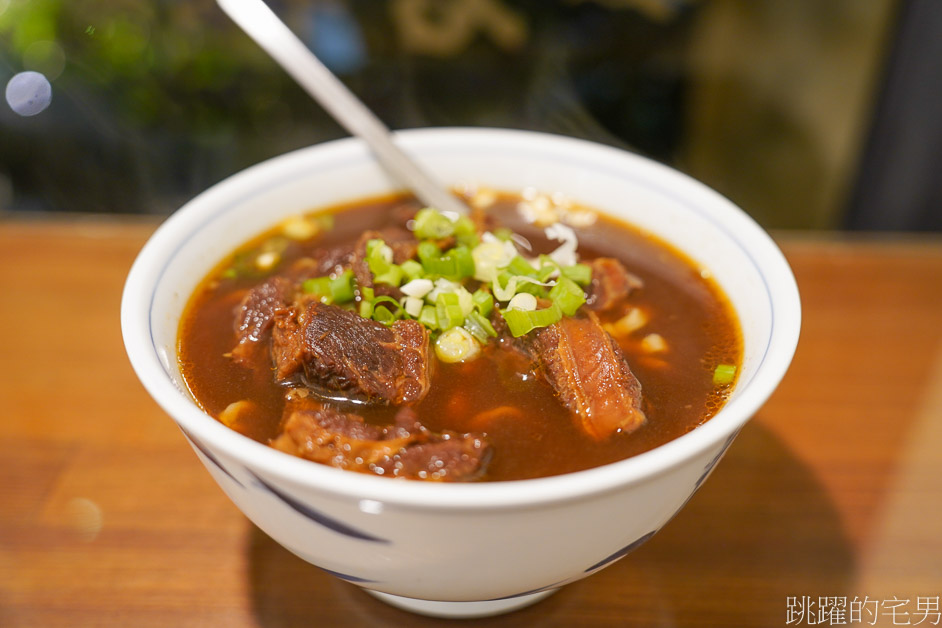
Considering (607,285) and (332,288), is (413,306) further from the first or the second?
(607,285)

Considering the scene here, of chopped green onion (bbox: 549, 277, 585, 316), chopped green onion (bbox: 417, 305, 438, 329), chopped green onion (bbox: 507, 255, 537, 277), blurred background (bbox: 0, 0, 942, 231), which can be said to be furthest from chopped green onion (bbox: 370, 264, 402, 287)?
blurred background (bbox: 0, 0, 942, 231)

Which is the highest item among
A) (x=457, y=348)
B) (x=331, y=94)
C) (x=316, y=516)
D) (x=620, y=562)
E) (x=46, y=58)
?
(x=331, y=94)

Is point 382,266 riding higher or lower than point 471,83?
higher

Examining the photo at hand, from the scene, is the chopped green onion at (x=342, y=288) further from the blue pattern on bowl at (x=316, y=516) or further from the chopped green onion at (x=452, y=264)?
the blue pattern on bowl at (x=316, y=516)

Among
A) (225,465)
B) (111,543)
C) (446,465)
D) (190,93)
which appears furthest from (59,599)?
(190,93)

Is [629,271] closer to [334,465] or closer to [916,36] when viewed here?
[334,465]

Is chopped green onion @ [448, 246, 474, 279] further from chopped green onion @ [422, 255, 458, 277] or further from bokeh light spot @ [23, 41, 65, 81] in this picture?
bokeh light spot @ [23, 41, 65, 81]

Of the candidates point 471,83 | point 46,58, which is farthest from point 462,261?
point 46,58
